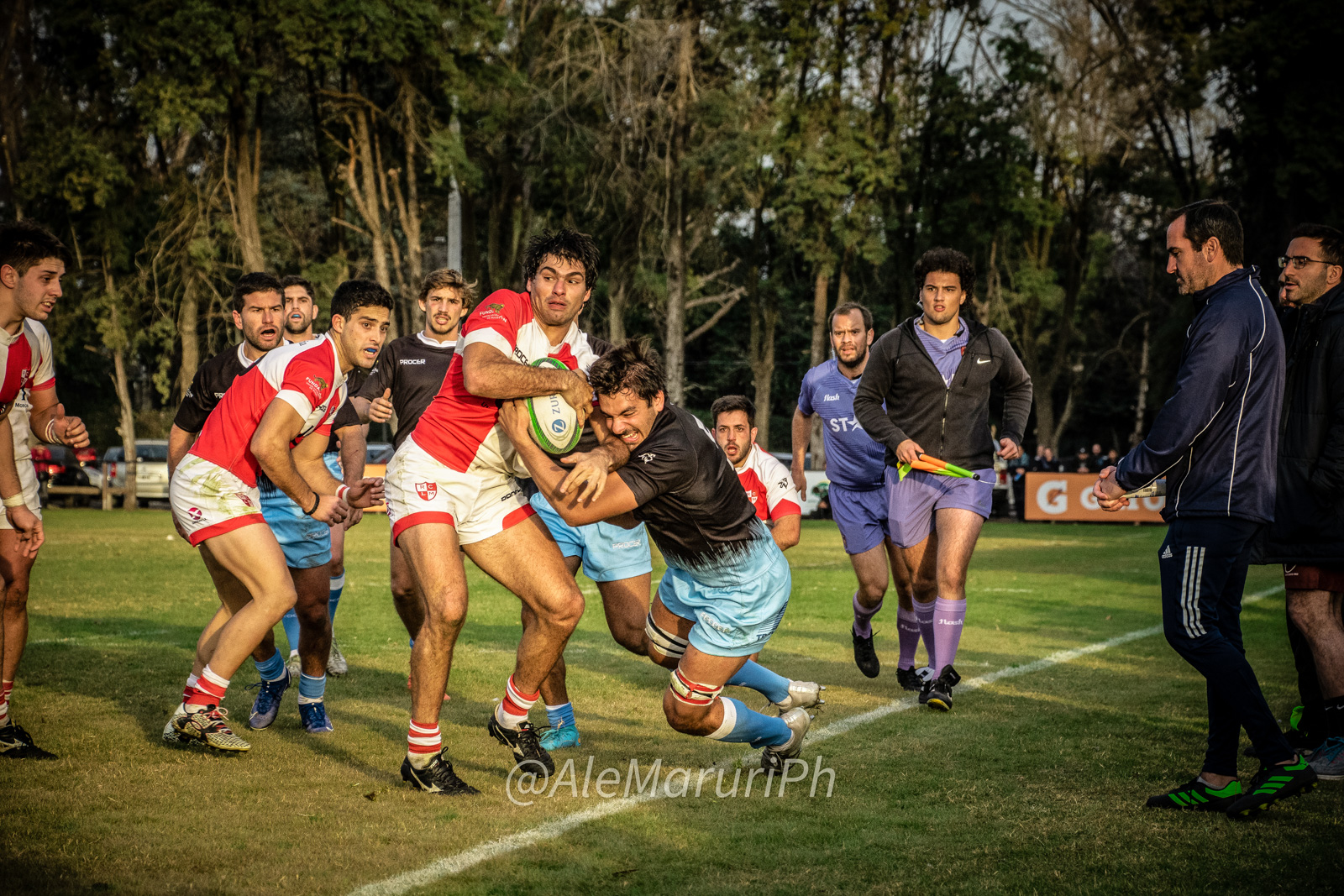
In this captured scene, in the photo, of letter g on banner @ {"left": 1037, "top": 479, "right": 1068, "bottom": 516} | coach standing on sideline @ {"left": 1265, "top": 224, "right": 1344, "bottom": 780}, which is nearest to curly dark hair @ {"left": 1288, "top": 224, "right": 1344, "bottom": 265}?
coach standing on sideline @ {"left": 1265, "top": 224, "right": 1344, "bottom": 780}

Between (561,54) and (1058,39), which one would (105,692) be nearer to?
(561,54)

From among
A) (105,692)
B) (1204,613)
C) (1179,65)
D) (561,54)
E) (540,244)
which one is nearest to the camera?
(1204,613)

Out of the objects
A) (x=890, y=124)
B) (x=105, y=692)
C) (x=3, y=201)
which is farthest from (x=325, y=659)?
(x=3, y=201)

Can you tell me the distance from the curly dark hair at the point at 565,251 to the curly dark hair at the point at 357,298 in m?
1.03

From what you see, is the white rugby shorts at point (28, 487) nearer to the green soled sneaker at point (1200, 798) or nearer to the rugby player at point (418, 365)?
the rugby player at point (418, 365)

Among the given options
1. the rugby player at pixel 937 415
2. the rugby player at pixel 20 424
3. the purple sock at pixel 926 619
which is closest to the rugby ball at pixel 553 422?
the rugby player at pixel 20 424

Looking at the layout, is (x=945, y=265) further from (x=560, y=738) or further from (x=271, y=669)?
(x=271, y=669)

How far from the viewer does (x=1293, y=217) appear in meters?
27.0

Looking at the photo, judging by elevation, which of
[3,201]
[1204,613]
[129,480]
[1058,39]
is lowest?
Answer: [129,480]

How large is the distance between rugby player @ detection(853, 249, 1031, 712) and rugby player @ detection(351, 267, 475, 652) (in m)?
2.74

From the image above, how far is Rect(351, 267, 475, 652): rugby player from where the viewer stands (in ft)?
24.0

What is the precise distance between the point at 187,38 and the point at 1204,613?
2983cm

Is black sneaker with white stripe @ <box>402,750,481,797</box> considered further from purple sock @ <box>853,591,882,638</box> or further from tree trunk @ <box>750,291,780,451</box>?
tree trunk @ <box>750,291,780,451</box>

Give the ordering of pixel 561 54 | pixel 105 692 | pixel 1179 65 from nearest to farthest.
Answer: pixel 105 692 < pixel 561 54 < pixel 1179 65
